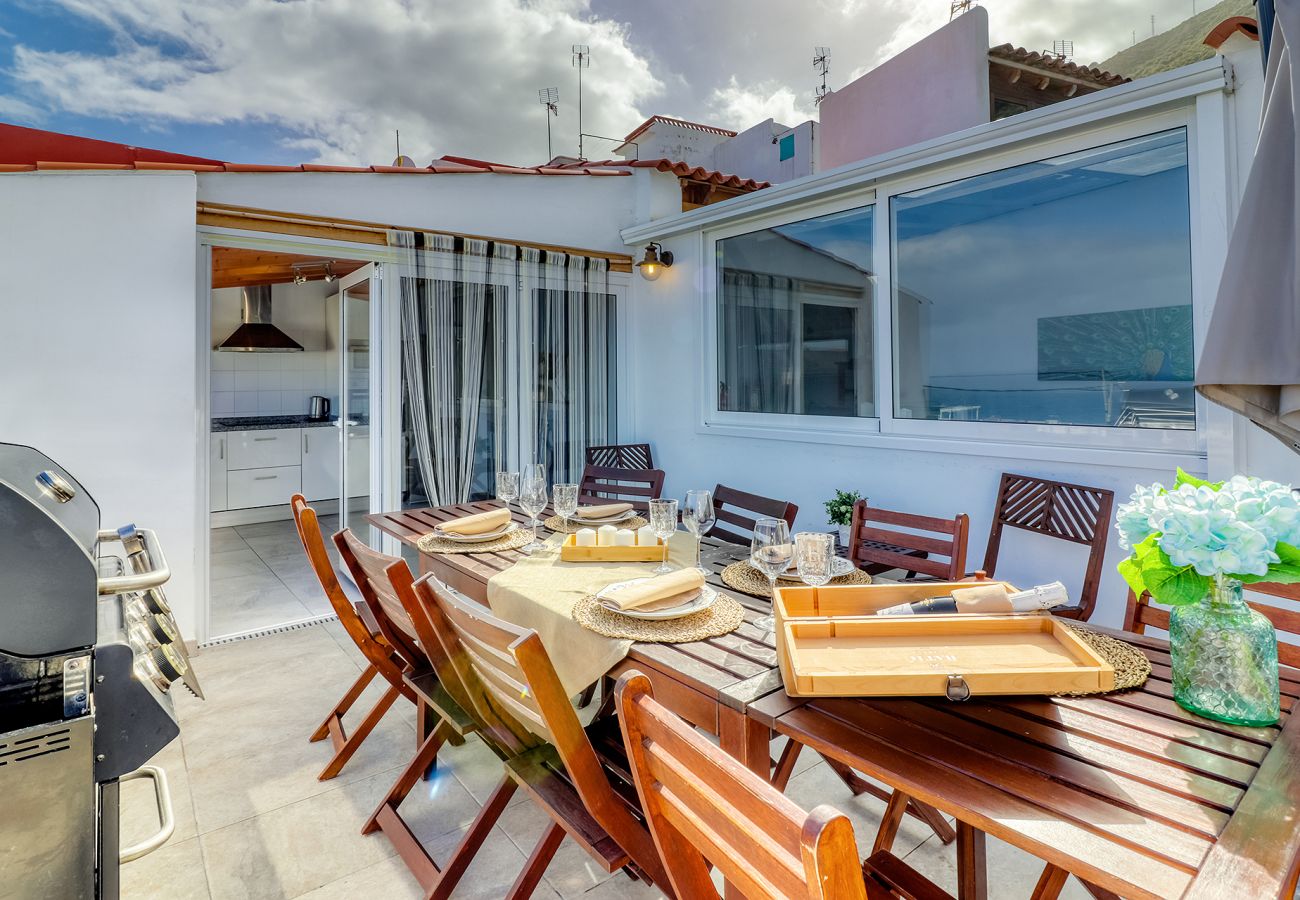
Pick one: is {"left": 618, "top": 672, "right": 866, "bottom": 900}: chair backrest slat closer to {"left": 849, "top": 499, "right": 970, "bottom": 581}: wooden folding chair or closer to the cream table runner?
the cream table runner

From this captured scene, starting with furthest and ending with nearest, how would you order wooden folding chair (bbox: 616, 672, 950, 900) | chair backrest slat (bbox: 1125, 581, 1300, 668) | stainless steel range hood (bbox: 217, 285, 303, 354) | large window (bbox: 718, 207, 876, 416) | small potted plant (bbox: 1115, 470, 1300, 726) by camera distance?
1. stainless steel range hood (bbox: 217, 285, 303, 354)
2. large window (bbox: 718, 207, 876, 416)
3. chair backrest slat (bbox: 1125, 581, 1300, 668)
4. small potted plant (bbox: 1115, 470, 1300, 726)
5. wooden folding chair (bbox: 616, 672, 950, 900)

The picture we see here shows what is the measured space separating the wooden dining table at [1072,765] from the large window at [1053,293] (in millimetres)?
1800

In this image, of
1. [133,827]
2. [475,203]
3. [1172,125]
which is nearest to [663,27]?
[475,203]

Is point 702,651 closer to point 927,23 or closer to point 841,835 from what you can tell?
point 841,835

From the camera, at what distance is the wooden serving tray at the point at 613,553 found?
7.06ft

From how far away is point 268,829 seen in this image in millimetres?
2059

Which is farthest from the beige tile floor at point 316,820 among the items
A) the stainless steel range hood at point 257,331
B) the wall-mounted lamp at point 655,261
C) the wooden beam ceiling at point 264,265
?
the stainless steel range hood at point 257,331

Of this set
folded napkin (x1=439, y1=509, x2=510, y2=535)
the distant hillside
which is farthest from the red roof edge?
folded napkin (x1=439, y1=509, x2=510, y2=535)

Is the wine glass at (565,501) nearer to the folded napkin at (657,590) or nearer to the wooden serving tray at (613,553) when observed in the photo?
the wooden serving tray at (613,553)

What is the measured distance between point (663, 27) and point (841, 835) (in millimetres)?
6873

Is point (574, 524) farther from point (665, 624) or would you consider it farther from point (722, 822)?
point (722, 822)

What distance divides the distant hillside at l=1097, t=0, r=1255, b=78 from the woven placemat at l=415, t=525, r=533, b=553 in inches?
156

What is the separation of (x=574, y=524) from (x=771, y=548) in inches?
44.8

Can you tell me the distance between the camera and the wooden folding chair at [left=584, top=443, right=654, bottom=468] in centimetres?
471
